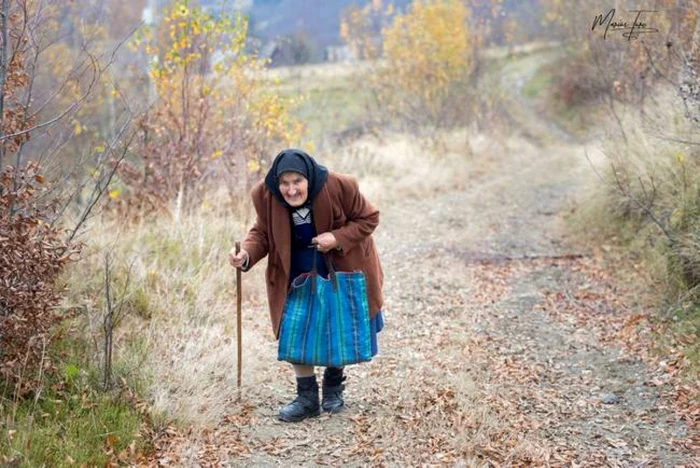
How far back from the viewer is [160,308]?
20.2ft

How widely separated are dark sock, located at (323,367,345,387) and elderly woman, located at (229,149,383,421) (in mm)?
127

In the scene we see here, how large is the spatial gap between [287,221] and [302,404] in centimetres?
121

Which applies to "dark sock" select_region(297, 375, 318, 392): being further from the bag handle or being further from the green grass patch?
the green grass patch

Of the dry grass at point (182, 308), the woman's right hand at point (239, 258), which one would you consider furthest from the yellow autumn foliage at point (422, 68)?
the woman's right hand at point (239, 258)

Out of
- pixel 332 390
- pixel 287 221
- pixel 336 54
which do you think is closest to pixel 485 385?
pixel 332 390

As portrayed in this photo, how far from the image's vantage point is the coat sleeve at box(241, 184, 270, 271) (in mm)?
4609

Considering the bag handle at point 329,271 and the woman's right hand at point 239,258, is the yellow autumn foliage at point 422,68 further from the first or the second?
the woman's right hand at point 239,258

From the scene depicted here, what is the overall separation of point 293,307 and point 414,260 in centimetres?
489

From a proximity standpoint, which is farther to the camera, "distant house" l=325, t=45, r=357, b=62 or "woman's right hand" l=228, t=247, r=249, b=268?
"distant house" l=325, t=45, r=357, b=62

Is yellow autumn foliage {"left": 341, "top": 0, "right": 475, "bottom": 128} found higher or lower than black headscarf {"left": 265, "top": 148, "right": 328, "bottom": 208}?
higher

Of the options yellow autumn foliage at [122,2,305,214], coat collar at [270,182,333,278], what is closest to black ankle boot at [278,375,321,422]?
coat collar at [270,182,333,278]

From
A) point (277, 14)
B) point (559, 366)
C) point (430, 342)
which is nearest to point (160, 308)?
point (430, 342)

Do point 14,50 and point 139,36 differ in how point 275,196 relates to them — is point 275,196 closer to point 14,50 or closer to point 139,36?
point 14,50

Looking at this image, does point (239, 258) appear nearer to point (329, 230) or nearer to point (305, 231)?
point (305, 231)
